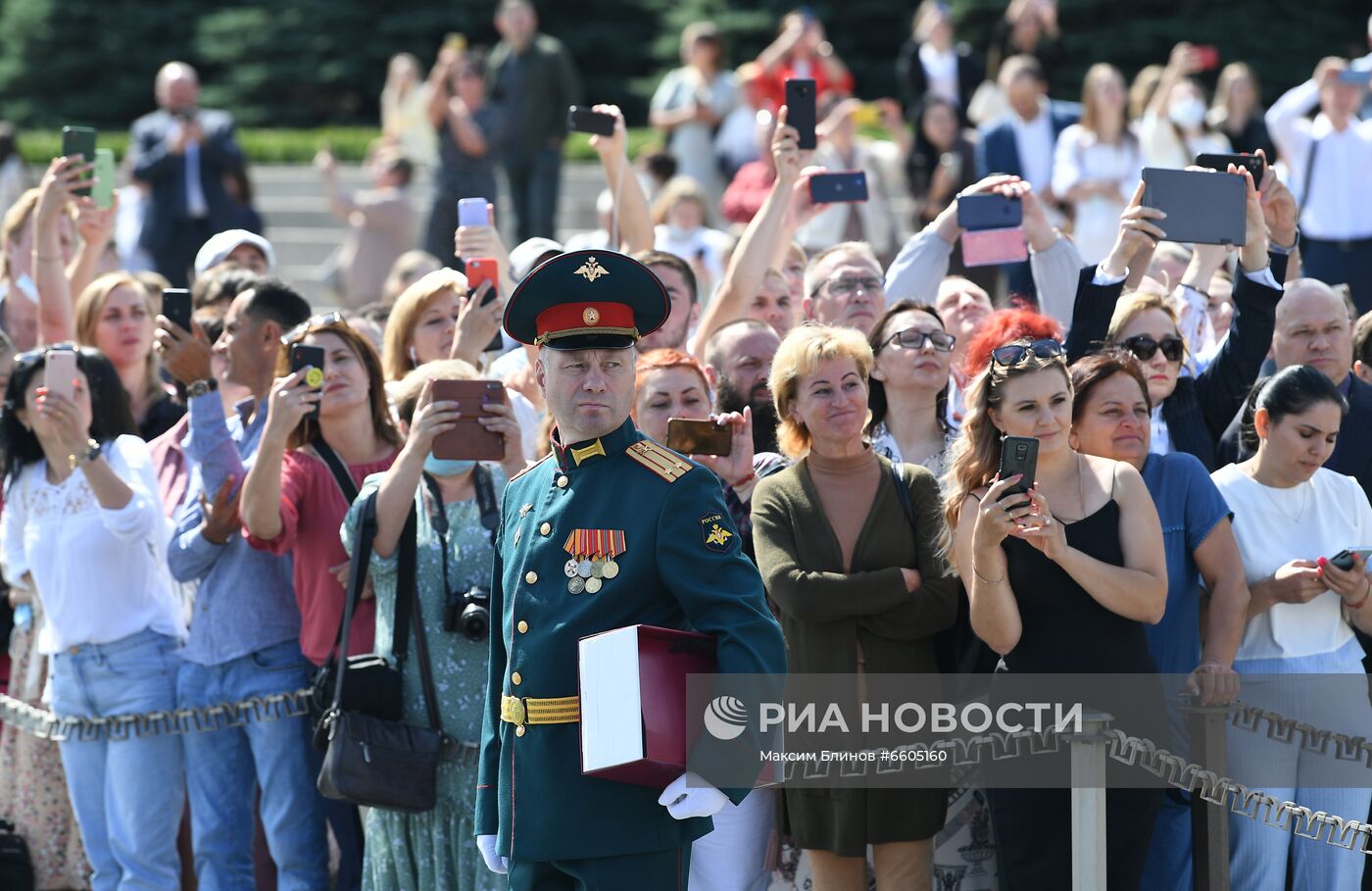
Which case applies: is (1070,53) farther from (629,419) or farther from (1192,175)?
(629,419)

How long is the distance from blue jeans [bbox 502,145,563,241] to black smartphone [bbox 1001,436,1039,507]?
10.6 metres

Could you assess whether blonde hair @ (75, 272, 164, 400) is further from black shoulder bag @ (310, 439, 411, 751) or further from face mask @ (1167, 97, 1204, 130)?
face mask @ (1167, 97, 1204, 130)

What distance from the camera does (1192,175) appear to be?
6.20 meters

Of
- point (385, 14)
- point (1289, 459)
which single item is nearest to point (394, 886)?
point (1289, 459)

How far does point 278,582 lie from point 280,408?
30.7 inches

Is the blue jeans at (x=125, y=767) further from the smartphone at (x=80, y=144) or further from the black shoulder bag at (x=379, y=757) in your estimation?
the smartphone at (x=80, y=144)

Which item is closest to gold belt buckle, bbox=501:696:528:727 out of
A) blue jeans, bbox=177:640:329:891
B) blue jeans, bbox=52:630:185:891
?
blue jeans, bbox=177:640:329:891

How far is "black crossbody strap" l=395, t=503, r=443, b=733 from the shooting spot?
5.91m

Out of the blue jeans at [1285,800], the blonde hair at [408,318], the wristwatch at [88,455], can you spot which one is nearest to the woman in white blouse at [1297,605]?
the blue jeans at [1285,800]

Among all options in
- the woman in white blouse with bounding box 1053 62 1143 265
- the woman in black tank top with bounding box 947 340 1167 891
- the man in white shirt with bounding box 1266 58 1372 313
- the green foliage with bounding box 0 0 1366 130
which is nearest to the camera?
the woman in black tank top with bounding box 947 340 1167 891

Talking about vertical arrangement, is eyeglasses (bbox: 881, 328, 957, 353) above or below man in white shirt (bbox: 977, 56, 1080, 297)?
below

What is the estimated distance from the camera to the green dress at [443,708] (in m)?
5.92

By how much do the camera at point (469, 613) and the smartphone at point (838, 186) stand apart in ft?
8.55

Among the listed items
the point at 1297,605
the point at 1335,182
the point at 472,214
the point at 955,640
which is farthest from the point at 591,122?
the point at 1335,182
